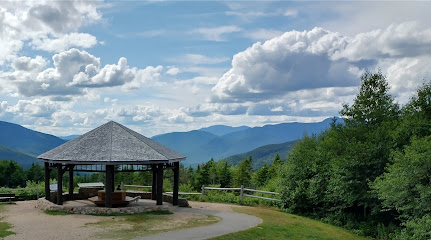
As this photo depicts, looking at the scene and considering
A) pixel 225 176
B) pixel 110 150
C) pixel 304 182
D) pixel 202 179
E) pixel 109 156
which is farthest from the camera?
pixel 225 176

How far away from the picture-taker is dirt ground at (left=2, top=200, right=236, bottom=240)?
13289mm

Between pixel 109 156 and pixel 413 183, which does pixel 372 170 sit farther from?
pixel 109 156

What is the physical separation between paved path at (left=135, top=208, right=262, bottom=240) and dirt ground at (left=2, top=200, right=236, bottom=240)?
4.66 ft

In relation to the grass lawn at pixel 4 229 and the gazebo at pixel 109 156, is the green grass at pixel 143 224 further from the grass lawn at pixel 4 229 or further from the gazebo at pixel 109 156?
the grass lawn at pixel 4 229

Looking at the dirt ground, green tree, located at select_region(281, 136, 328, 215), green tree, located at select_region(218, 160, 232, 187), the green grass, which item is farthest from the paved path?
green tree, located at select_region(218, 160, 232, 187)

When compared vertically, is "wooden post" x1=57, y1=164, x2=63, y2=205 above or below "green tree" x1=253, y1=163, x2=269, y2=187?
above

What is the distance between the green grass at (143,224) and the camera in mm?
13695

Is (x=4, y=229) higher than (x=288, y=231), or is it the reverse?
(x=4, y=229)

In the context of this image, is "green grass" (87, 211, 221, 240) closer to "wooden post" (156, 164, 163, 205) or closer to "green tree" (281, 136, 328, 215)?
"wooden post" (156, 164, 163, 205)

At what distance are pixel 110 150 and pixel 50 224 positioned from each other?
4.69 metres

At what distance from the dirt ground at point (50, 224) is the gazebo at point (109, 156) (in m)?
1.66

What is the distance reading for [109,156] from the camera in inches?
715

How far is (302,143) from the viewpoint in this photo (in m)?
24.8

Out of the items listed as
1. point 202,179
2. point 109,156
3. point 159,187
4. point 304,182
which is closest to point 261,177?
point 202,179
